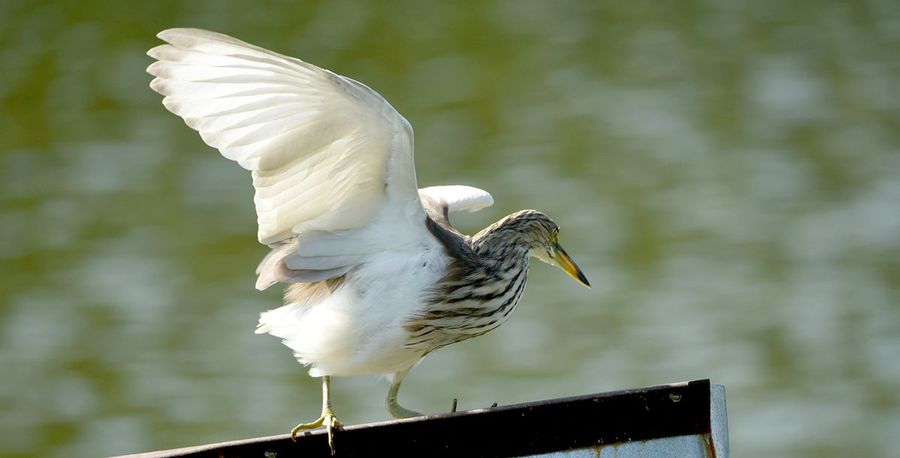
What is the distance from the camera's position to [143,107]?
6.95 metres

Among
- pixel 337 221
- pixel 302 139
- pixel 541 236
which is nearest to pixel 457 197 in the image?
pixel 541 236

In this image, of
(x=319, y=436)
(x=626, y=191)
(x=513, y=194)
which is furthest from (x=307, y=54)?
(x=319, y=436)

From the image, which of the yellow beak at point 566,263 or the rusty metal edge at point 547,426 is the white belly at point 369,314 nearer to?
the yellow beak at point 566,263

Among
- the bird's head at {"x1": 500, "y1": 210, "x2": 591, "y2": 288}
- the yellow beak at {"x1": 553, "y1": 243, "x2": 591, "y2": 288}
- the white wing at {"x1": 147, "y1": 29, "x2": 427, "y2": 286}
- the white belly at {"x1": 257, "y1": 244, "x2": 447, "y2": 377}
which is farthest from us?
the yellow beak at {"x1": 553, "y1": 243, "x2": 591, "y2": 288}

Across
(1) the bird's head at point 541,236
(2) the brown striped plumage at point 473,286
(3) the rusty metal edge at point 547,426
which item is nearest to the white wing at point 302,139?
(2) the brown striped plumage at point 473,286

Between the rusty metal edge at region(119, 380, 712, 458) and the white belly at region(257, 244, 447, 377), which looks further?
the white belly at region(257, 244, 447, 377)

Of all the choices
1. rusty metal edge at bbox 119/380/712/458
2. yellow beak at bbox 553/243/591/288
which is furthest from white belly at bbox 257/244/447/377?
rusty metal edge at bbox 119/380/712/458

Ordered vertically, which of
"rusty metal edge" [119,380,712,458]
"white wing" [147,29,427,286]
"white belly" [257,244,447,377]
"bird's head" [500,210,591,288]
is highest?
"bird's head" [500,210,591,288]

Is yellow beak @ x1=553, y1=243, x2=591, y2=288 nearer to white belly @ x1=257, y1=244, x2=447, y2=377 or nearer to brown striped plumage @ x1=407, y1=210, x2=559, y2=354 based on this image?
brown striped plumage @ x1=407, y1=210, x2=559, y2=354

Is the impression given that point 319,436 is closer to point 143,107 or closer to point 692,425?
point 692,425

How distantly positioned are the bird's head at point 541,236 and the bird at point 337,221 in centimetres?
3

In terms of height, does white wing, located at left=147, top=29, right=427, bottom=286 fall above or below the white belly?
above

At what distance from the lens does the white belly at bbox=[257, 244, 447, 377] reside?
3.28m

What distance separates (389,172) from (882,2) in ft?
17.9
